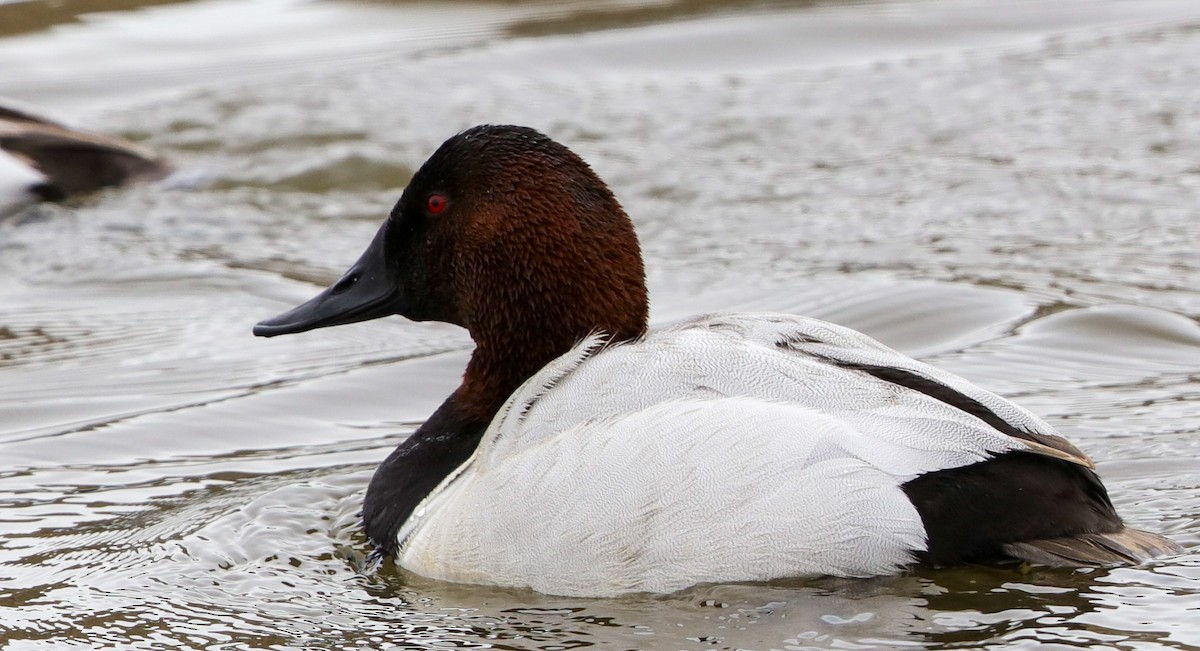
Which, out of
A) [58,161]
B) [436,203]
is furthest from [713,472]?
[58,161]

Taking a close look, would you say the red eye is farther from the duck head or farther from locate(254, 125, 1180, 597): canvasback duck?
locate(254, 125, 1180, 597): canvasback duck

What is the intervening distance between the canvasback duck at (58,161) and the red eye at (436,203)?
438 cm

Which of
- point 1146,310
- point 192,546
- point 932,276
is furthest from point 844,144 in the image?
point 192,546

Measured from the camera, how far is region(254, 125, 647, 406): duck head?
4.57m

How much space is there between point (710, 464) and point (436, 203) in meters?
1.23

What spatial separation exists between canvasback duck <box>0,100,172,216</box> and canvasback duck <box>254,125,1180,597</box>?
4.66 meters

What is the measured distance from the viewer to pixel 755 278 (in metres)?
7.17

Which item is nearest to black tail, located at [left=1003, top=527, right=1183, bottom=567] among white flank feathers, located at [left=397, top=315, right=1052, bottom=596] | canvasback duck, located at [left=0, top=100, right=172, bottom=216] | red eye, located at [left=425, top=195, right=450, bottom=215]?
white flank feathers, located at [left=397, top=315, right=1052, bottom=596]

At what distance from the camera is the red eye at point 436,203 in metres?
4.73

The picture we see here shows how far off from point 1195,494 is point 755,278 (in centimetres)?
277

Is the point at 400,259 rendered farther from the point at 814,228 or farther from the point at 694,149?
the point at 694,149

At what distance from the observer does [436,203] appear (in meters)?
4.74

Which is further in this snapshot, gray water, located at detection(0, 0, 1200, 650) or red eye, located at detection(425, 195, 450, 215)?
red eye, located at detection(425, 195, 450, 215)

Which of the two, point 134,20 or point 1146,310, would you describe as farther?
point 134,20
